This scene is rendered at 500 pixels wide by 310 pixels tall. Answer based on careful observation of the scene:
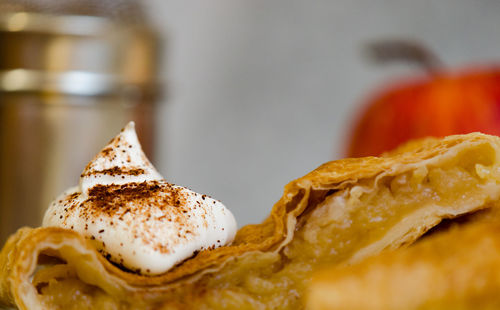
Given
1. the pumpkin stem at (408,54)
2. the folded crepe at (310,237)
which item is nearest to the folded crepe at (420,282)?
the folded crepe at (310,237)

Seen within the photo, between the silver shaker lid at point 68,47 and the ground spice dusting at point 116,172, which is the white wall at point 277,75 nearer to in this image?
the silver shaker lid at point 68,47

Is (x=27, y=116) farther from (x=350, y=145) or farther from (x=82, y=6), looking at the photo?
(x=350, y=145)

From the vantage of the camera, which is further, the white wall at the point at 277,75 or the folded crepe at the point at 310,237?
the white wall at the point at 277,75

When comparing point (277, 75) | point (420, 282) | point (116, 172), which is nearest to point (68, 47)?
point (277, 75)

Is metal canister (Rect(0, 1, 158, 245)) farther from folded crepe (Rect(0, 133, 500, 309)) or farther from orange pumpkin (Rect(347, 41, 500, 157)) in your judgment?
folded crepe (Rect(0, 133, 500, 309))

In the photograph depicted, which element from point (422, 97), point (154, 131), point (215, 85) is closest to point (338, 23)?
point (215, 85)

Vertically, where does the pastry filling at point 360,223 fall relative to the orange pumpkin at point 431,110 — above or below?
above

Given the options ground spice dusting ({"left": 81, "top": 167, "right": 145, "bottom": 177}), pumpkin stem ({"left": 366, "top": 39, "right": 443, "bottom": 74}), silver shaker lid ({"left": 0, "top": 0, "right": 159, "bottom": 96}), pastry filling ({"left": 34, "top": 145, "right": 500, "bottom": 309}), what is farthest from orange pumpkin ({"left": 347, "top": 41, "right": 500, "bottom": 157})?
ground spice dusting ({"left": 81, "top": 167, "right": 145, "bottom": 177})

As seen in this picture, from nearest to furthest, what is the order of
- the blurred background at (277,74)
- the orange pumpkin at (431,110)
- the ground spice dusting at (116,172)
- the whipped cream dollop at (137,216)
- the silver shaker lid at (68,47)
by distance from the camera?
the whipped cream dollop at (137,216)
the ground spice dusting at (116,172)
the silver shaker lid at (68,47)
the orange pumpkin at (431,110)
the blurred background at (277,74)
